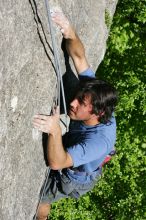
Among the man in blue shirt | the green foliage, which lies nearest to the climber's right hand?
the man in blue shirt

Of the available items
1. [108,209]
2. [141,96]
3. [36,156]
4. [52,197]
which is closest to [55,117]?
[36,156]

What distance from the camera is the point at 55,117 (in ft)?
15.2

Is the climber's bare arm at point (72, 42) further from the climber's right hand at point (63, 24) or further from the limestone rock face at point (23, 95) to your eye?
the limestone rock face at point (23, 95)

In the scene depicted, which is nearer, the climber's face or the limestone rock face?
the limestone rock face

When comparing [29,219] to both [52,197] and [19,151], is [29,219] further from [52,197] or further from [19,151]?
[19,151]

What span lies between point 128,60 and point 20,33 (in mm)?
6833

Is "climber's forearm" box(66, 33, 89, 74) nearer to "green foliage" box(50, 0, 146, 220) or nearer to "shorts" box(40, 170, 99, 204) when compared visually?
"shorts" box(40, 170, 99, 204)

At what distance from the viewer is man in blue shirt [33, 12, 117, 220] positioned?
4.71 m

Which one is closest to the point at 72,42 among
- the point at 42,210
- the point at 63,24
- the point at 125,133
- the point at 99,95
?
the point at 63,24

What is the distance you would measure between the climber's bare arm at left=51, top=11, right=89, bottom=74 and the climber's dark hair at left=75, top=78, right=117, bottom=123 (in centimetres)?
25

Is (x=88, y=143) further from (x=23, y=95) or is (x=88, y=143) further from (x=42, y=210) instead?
(x=42, y=210)

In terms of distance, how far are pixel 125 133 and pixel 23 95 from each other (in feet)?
22.4

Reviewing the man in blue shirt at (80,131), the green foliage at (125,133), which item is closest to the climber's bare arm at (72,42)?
the man in blue shirt at (80,131)

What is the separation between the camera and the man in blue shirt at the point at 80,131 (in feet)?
15.4
